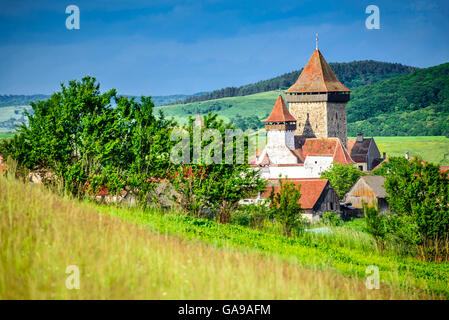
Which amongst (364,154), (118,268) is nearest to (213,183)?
(118,268)

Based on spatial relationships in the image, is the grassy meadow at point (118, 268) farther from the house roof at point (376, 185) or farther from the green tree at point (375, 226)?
the house roof at point (376, 185)

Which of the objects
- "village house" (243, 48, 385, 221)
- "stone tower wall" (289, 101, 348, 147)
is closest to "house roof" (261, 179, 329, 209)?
"village house" (243, 48, 385, 221)

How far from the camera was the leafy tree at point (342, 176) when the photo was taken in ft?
208

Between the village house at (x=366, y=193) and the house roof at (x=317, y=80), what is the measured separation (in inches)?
1039

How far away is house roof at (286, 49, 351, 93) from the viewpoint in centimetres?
8288

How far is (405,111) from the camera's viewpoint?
18812cm

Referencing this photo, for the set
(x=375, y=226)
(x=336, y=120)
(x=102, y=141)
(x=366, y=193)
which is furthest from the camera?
(x=336, y=120)

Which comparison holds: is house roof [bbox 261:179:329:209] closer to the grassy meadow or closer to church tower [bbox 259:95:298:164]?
church tower [bbox 259:95:298:164]

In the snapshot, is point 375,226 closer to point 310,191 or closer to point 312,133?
point 310,191

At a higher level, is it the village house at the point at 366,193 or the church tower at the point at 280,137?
A: the church tower at the point at 280,137

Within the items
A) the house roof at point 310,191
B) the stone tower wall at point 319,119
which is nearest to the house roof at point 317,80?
the stone tower wall at point 319,119

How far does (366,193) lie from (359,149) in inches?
1136
